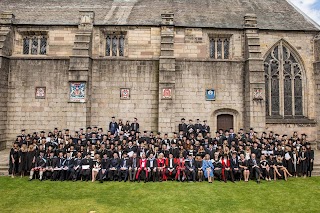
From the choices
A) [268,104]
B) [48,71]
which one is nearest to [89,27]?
[48,71]

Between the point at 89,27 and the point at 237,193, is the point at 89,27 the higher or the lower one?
the higher one

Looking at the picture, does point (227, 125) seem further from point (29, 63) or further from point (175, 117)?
point (29, 63)

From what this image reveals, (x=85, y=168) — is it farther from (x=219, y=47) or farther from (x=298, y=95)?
(x=298, y=95)

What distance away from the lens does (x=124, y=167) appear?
1205cm

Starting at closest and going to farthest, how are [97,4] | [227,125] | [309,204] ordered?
[309,204], [227,125], [97,4]

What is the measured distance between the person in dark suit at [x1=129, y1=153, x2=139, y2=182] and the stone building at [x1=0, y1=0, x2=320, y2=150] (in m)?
4.96

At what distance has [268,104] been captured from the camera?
19422mm

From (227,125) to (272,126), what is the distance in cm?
335

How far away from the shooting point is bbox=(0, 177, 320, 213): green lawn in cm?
836

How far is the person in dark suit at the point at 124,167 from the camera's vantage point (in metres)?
11.8

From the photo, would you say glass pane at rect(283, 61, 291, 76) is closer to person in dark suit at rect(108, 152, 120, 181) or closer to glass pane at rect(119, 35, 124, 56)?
glass pane at rect(119, 35, 124, 56)

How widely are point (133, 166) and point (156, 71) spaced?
8391mm

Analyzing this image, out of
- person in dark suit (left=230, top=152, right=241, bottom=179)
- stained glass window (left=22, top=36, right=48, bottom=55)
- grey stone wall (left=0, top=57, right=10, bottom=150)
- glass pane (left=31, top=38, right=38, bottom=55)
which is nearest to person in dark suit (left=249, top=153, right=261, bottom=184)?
person in dark suit (left=230, top=152, right=241, bottom=179)

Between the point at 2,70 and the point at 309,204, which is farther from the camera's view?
the point at 2,70
